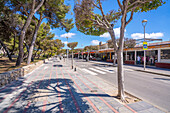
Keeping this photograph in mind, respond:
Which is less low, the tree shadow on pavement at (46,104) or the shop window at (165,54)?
the shop window at (165,54)

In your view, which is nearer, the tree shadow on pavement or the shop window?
the tree shadow on pavement

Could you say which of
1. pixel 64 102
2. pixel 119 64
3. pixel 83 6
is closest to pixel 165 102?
pixel 119 64

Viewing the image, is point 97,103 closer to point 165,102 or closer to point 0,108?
point 165,102

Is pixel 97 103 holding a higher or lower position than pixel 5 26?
lower

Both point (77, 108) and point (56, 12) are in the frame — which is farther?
point (56, 12)

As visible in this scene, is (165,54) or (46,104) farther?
(165,54)

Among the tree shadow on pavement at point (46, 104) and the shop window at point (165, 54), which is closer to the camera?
the tree shadow on pavement at point (46, 104)

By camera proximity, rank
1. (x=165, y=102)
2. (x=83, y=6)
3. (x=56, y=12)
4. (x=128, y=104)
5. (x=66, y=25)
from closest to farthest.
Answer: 1. (x=128, y=104)
2. (x=165, y=102)
3. (x=83, y=6)
4. (x=56, y=12)
5. (x=66, y=25)

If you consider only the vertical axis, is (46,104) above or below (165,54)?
below

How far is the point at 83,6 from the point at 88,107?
16.1 ft

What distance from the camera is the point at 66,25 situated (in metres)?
13.4

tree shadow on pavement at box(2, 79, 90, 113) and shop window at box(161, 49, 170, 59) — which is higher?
shop window at box(161, 49, 170, 59)

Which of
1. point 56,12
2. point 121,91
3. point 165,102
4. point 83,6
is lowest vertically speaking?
point 165,102

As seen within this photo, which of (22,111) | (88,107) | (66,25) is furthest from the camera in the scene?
(66,25)
